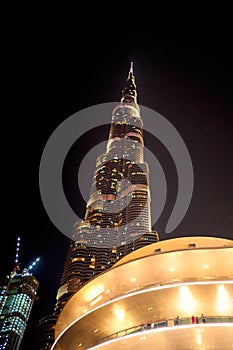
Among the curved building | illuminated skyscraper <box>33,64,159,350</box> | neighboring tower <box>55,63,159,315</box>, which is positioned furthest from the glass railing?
illuminated skyscraper <box>33,64,159,350</box>

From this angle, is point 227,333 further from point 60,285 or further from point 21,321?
point 21,321

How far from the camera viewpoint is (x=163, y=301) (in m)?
25.7

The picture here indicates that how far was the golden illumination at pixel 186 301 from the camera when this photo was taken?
25061mm

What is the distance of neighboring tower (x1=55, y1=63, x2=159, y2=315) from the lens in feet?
359

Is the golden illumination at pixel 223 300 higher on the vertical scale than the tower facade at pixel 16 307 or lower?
lower

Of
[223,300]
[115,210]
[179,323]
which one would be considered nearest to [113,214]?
[115,210]

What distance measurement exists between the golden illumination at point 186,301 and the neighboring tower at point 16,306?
10018 cm

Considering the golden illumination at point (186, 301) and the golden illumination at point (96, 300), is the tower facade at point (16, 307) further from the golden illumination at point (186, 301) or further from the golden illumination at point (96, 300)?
the golden illumination at point (186, 301)

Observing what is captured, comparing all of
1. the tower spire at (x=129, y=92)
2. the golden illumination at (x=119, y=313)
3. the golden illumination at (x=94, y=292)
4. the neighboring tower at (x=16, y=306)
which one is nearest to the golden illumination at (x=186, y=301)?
the golden illumination at (x=119, y=313)

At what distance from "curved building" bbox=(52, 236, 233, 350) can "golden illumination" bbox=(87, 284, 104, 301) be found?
0.08 meters

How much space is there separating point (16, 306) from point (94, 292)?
4631 inches

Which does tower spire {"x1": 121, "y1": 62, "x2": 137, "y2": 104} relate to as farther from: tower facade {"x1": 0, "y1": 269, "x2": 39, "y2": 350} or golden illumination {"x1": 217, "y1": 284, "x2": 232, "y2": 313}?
golden illumination {"x1": 217, "y1": 284, "x2": 232, "y2": 313}

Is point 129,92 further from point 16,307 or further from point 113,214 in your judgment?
point 16,307

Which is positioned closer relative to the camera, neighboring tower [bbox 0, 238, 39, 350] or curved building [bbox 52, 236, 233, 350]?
curved building [bbox 52, 236, 233, 350]
